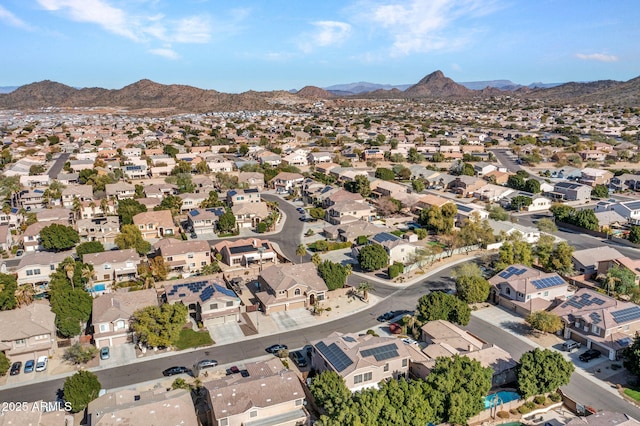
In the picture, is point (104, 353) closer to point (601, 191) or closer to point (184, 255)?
point (184, 255)

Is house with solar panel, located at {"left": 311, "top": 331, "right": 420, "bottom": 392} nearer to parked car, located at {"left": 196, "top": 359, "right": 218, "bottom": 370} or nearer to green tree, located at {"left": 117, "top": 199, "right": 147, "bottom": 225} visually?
parked car, located at {"left": 196, "top": 359, "right": 218, "bottom": 370}

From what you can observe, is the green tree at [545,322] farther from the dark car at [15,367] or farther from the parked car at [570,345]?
the dark car at [15,367]

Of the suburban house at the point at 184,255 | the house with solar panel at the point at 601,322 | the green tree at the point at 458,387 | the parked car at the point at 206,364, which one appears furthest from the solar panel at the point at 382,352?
the suburban house at the point at 184,255

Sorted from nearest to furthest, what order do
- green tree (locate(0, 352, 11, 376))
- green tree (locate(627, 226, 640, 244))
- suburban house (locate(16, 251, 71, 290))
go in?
green tree (locate(0, 352, 11, 376)) → suburban house (locate(16, 251, 71, 290)) → green tree (locate(627, 226, 640, 244))

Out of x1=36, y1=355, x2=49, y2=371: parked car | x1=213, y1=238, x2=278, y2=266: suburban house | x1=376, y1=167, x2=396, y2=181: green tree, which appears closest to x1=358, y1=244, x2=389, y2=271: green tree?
x1=213, y1=238, x2=278, y2=266: suburban house

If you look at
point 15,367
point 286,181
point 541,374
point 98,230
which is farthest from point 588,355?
point 286,181

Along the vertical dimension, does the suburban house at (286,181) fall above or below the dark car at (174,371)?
above
